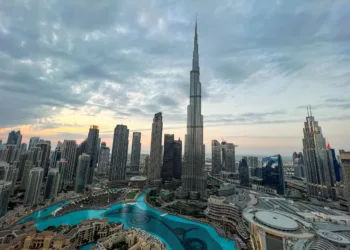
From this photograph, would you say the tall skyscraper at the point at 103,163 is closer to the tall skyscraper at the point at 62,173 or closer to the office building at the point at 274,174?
the tall skyscraper at the point at 62,173

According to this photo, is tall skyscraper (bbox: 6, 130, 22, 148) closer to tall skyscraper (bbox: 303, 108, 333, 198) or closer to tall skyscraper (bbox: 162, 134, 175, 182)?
tall skyscraper (bbox: 162, 134, 175, 182)

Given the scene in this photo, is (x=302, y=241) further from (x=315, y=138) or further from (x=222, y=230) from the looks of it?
(x=315, y=138)

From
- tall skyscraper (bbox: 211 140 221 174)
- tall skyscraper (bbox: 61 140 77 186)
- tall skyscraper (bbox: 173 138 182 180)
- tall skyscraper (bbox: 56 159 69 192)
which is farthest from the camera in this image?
tall skyscraper (bbox: 211 140 221 174)

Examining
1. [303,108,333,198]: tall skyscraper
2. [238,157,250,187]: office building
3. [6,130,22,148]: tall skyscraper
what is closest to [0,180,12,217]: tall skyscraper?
[238,157,250,187]: office building

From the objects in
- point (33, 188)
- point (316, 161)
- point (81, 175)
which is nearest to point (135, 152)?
point (81, 175)

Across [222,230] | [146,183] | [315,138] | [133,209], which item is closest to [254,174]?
[315,138]

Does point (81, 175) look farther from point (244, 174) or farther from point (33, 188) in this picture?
point (244, 174)

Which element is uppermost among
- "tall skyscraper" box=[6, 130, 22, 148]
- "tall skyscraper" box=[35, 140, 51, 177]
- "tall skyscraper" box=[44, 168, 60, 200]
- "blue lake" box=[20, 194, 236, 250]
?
"tall skyscraper" box=[6, 130, 22, 148]
